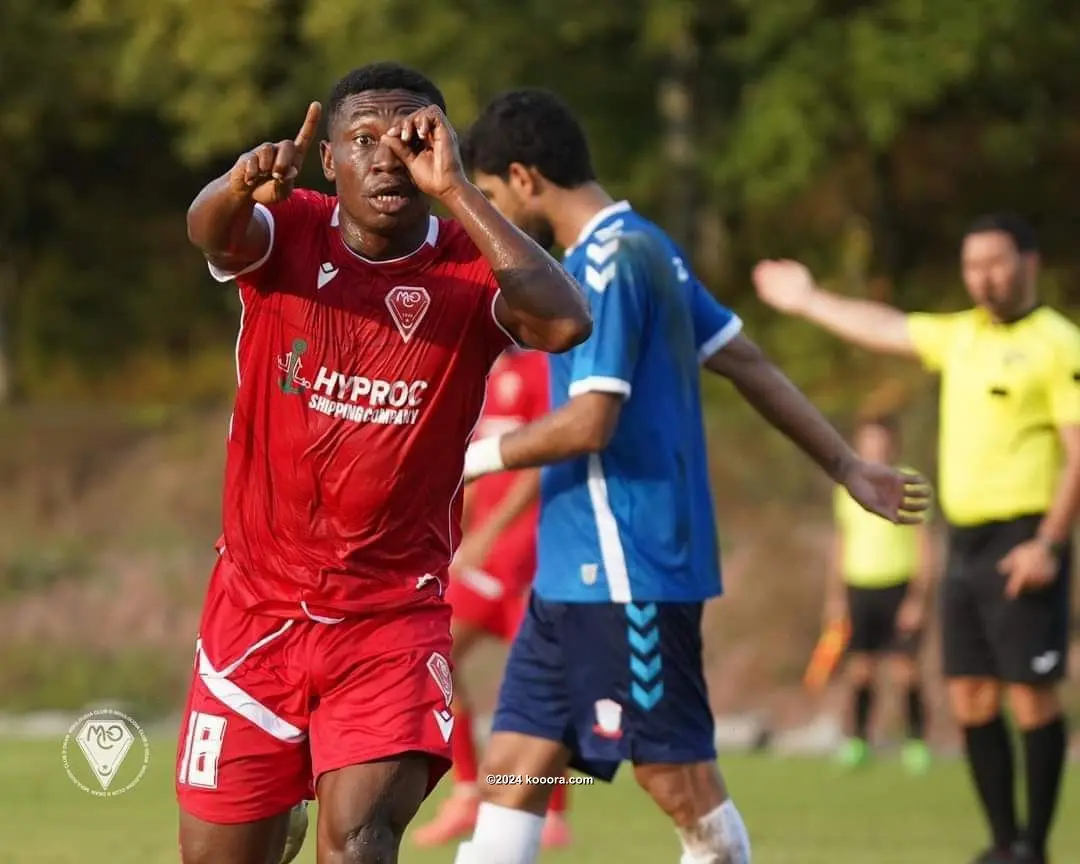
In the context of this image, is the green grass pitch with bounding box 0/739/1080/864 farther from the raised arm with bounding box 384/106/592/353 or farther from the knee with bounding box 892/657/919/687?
the raised arm with bounding box 384/106/592/353

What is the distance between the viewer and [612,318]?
6.07 metres

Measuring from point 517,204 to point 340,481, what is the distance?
5.03 ft

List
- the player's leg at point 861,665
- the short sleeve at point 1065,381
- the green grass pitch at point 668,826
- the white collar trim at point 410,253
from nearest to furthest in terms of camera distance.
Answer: the white collar trim at point 410,253
the short sleeve at point 1065,381
the green grass pitch at point 668,826
the player's leg at point 861,665

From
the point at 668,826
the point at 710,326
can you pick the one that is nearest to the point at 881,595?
the point at 668,826

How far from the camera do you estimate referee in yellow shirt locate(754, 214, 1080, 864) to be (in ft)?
27.9

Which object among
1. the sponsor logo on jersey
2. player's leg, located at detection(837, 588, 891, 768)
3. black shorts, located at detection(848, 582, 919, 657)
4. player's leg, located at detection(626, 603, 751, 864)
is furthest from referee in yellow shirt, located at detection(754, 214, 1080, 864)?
black shorts, located at detection(848, 582, 919, 657)

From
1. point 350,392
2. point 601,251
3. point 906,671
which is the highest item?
point 601,251

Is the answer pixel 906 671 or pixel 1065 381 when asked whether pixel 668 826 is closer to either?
pixel 1065 381

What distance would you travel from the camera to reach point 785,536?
17.4 m

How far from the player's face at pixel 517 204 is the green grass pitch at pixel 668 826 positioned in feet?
11.1

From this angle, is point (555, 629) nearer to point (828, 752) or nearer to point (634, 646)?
point (634, 646)

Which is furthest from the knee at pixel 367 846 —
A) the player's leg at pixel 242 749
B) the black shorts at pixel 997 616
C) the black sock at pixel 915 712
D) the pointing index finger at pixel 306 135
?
the black sock at pixel 915 712

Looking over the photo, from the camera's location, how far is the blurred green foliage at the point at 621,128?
71.5 feet

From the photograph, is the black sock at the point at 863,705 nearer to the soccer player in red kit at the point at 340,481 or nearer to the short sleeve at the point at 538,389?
the short sleeve at the point at 538,389
